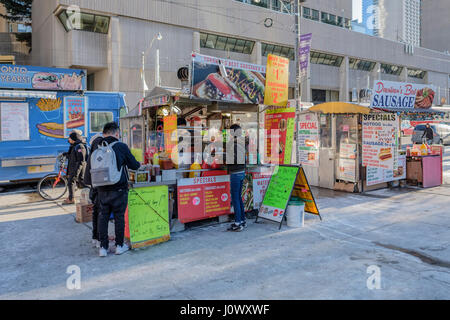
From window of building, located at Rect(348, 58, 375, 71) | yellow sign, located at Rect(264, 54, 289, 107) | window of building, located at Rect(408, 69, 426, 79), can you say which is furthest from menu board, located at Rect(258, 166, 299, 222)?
window of building, located at Rect(408, 69, 426, 79)

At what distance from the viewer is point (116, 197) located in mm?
5262

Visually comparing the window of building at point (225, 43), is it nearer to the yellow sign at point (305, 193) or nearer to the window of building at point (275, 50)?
the window of building at point (275, 50)

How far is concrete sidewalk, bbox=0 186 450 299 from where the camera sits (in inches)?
159

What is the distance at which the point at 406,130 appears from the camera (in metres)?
12.6

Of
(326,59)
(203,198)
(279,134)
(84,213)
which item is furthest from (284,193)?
(326,59)

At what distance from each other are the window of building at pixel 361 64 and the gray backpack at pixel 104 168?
44.3 meters

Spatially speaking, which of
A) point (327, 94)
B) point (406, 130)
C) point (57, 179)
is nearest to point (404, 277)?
point (57, 179)

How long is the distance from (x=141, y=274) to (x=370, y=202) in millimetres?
6410

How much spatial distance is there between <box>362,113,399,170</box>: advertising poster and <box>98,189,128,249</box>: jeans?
24.2ft

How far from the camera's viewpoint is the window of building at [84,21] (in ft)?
83.1

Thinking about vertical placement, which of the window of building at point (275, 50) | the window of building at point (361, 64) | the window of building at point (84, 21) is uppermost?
the window of building at point (361, 64)

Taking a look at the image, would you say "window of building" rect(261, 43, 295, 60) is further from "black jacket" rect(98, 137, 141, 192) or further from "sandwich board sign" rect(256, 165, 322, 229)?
"black jacket" rect(98, 137, 141, 192)

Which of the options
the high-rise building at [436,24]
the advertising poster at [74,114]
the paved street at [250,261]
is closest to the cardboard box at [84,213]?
the paved street at [250,261]
